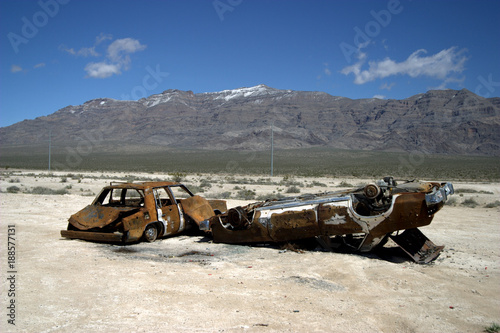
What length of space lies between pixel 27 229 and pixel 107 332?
23.0ft

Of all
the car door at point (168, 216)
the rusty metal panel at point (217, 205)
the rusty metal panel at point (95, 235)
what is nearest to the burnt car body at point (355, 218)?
the car door at point (168, 216)

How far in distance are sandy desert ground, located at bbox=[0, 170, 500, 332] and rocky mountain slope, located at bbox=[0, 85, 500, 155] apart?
135082 mm

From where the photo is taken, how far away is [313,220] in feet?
24.9

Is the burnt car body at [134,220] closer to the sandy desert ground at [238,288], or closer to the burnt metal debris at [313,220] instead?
the burnt metal debris at [313,220]

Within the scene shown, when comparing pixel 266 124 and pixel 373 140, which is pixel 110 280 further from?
pixel 266 124

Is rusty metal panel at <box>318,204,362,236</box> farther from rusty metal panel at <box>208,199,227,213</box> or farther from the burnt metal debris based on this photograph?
rusty metal panel at <box>208,199,227,213</box>

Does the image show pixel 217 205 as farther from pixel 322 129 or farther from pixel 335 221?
pixel 322 129

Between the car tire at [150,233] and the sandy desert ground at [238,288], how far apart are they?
149mm

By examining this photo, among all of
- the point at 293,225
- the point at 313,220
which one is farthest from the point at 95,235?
the point at 313,220

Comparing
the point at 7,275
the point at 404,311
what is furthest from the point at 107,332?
the point at 404,311

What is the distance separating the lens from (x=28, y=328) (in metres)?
4.25

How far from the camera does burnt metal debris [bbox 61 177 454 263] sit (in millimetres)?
7148

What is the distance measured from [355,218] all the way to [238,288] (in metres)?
2.76

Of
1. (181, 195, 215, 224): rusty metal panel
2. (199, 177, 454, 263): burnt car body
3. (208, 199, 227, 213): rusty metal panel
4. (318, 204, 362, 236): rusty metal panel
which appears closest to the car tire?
(181, 195, 215, 224): rusty metal panel
